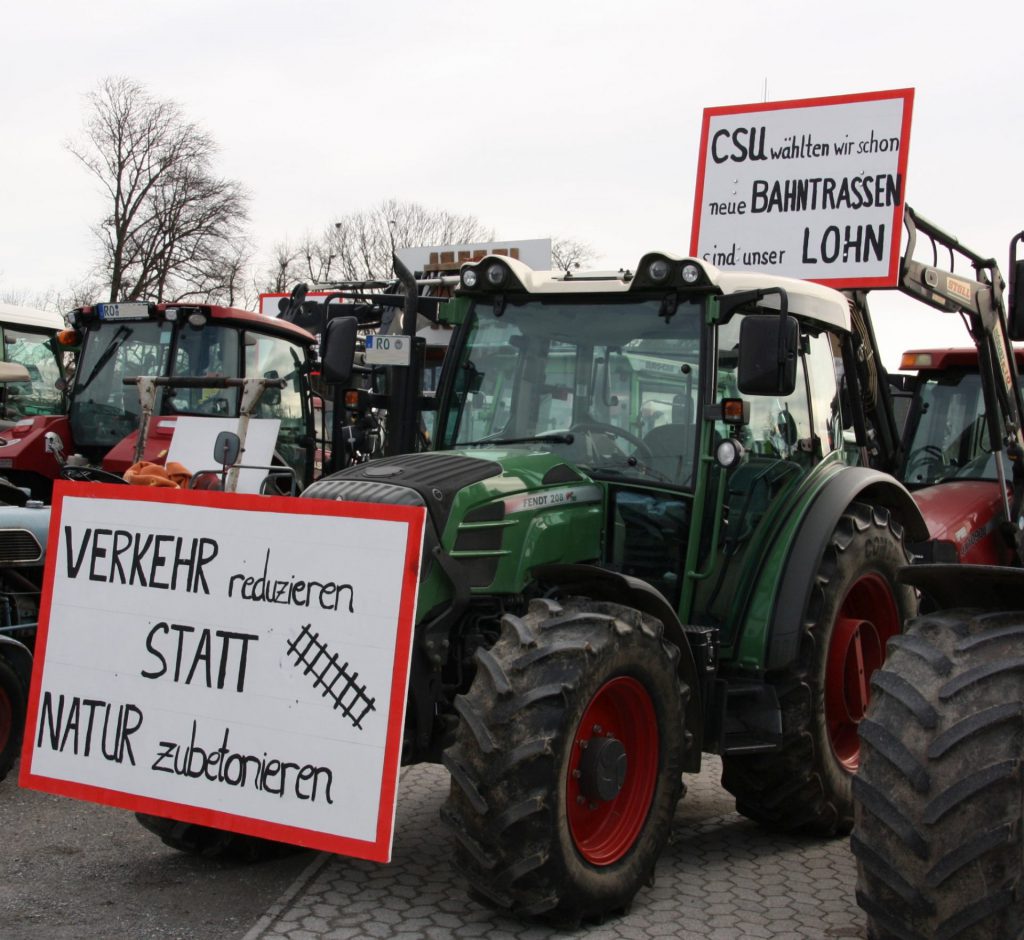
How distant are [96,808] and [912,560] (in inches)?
155

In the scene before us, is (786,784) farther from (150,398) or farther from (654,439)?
(150,398)

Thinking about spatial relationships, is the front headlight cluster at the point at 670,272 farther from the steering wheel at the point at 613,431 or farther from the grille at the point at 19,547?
the grille at the point at 19,547

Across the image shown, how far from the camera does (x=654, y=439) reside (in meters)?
5.30

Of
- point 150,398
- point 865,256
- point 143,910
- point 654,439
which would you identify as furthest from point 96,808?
point 865,256

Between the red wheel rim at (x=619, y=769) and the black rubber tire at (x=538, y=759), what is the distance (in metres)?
0.02

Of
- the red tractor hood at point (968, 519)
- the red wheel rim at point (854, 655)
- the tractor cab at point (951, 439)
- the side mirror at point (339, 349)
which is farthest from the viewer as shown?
the tractor cab at point (951, 439)

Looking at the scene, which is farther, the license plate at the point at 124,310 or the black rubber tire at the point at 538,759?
the license plate at the point at 124,310

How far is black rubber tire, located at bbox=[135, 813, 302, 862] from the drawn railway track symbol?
1.07 m

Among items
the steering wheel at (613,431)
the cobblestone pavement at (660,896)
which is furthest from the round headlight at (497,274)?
the cobblestone pavement at (660,896)

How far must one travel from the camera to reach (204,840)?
5051 mm

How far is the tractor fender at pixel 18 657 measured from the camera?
243 inches

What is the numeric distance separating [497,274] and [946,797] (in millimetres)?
2857

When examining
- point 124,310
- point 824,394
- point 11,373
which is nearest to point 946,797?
point 824,394

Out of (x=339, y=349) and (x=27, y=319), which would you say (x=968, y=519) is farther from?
(x=27, y=319)
